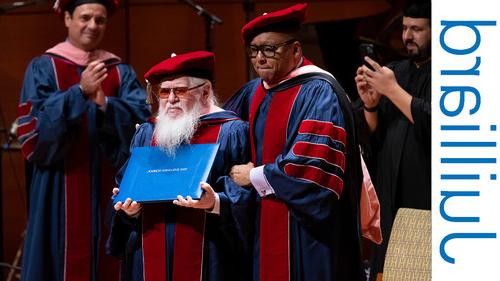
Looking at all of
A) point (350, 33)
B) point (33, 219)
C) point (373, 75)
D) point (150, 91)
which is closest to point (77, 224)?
point (33, 219)

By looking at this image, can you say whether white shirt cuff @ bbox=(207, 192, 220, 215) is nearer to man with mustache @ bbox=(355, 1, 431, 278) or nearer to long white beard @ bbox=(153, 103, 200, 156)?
long white beard @ bbox=(153, 103, 200, 156)

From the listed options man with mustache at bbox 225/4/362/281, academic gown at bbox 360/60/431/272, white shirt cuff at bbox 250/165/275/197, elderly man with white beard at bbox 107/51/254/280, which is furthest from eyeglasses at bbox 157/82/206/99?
academic gown at bbox 360/60/431/272

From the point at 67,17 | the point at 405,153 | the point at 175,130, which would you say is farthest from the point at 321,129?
the point at 67,17

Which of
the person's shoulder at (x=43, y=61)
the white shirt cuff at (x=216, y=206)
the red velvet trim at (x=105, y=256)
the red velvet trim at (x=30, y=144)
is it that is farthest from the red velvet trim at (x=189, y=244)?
the person's shoulder at (x=43, y=61)

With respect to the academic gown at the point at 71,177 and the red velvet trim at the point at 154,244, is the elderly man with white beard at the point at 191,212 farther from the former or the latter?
the academic gown at the point at 71,177

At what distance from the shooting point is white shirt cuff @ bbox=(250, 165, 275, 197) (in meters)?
4.14

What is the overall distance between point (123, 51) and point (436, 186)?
174 inches

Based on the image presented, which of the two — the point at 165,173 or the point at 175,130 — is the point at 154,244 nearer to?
the point at 165,173

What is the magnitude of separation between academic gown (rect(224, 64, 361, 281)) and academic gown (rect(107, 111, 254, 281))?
0.08 metres

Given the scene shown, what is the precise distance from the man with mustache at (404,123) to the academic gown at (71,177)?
4.56 ft

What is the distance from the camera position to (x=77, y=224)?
18.8 feet

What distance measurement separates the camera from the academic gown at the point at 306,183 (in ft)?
13.4

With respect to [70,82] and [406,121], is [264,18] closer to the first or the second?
[406,121]

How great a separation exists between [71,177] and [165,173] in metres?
1.65
